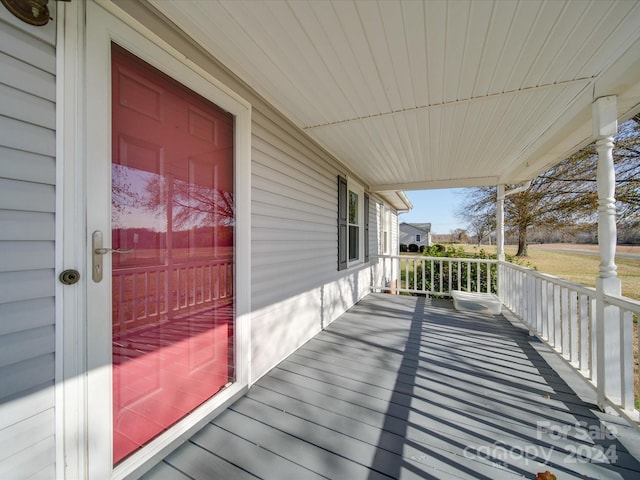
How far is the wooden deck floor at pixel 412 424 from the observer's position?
1.48 metres

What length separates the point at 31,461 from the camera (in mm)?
1031

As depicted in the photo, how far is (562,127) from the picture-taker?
268 cm

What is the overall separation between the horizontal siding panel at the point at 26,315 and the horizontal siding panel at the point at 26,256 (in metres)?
0.14

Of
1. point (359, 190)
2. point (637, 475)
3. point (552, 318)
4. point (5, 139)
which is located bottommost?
point (637, 475)

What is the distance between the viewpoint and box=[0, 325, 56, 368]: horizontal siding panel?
992 millimetres

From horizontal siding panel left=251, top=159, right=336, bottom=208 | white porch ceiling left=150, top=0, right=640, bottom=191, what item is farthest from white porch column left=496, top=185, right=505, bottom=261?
horizontal siding panel left=251, top=159, right=336, bottom=208

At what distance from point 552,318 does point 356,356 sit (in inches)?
86.3

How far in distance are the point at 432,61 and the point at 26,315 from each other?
8.47ft

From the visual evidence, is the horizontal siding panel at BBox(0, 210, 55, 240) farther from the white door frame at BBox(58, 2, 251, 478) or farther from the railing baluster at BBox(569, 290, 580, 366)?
the railing baluster at BBox(569, 290, 580, 366)

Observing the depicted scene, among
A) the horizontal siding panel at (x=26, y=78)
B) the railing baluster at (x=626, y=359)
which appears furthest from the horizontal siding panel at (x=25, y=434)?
the railing baluster at (x=626, y=359)

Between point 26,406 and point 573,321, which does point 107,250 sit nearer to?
point 26,406

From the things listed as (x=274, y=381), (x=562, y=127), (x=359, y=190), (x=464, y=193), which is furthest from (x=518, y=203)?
(x=274, y=381)

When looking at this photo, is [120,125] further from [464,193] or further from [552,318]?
[464,193]

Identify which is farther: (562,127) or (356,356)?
(356,356)
